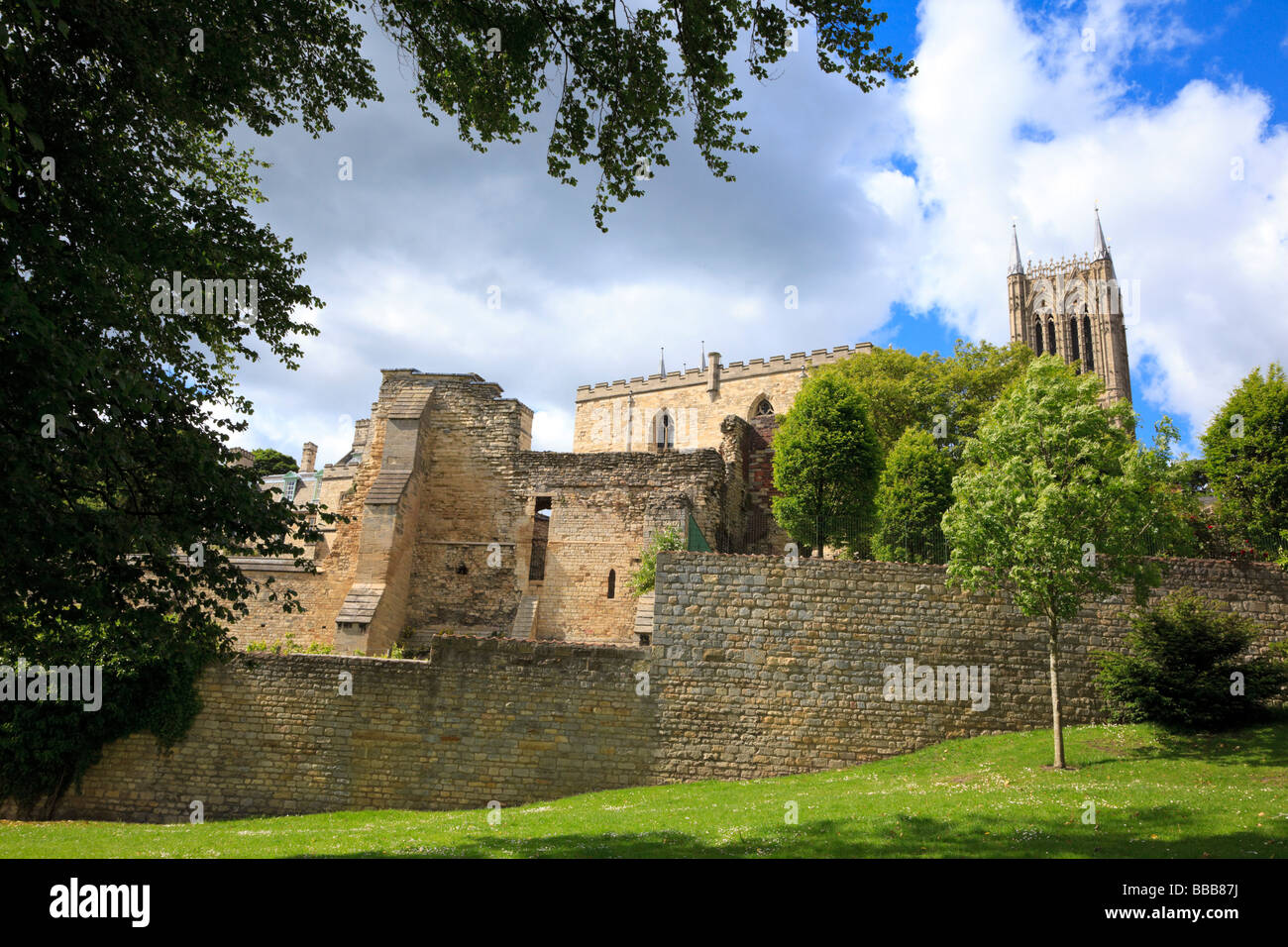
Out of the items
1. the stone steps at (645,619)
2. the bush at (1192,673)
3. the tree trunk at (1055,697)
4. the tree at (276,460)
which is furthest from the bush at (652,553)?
the tree at (276,460)

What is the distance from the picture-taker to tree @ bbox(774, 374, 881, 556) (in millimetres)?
24359

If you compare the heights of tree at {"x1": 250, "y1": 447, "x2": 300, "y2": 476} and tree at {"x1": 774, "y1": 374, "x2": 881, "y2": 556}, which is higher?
tree at {"x1": 250, "y1": 447, "x2": 300, "y2": 476}

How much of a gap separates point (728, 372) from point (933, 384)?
890 inches

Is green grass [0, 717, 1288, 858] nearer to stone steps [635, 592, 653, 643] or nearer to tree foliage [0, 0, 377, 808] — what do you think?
stone steps [635, 592, 653, 643]

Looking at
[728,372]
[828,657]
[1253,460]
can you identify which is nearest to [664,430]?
[728,372]

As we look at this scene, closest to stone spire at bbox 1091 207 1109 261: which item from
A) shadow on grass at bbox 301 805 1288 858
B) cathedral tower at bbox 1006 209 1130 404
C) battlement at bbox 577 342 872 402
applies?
cathedral tower at bbox 1006 209 1130 404

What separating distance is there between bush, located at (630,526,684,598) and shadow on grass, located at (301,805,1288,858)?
9.43 metres

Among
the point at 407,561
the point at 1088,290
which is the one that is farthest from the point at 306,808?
the point at 1088,290

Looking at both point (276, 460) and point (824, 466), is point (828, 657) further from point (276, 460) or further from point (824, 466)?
point (276, 460)

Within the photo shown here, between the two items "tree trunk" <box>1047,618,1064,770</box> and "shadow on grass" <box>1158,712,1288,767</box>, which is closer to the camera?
"shadow on grass" <box>1158,712,1288,767</box>

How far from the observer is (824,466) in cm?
2456

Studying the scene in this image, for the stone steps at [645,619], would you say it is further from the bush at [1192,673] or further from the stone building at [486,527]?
the bush at [1192,673]

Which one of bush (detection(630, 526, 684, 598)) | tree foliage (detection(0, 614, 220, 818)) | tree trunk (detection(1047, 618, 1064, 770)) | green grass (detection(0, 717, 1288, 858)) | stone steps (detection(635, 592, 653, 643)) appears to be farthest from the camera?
bush (detection(630, 526, 684, 598))
